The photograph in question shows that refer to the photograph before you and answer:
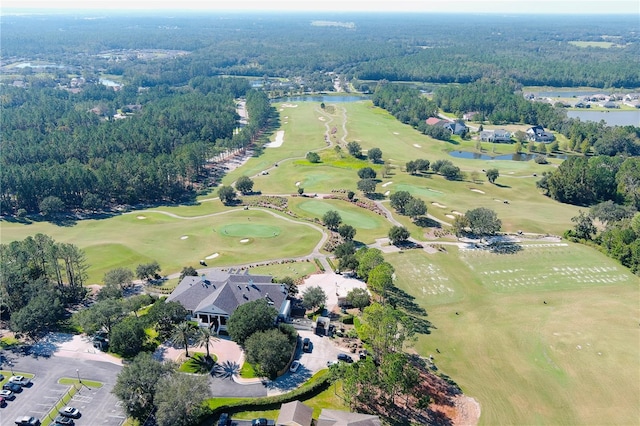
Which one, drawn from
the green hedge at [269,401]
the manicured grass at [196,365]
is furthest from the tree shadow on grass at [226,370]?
the green hedge at [269,401]

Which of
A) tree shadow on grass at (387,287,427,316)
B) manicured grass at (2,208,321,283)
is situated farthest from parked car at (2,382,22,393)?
tree shadow on grass at (387,287,427,316)

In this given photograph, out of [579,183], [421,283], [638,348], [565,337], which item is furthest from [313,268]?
[579,183]

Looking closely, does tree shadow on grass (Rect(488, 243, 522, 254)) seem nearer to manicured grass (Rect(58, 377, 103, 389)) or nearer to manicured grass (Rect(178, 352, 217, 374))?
manicured grass (Rect(178, 352, 217, 374))

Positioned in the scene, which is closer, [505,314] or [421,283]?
[505,314]

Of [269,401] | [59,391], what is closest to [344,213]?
[269,401]

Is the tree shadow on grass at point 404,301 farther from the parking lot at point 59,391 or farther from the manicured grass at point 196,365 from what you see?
the parking lot at point 59,391

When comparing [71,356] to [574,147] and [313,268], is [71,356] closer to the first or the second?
[313,268]
